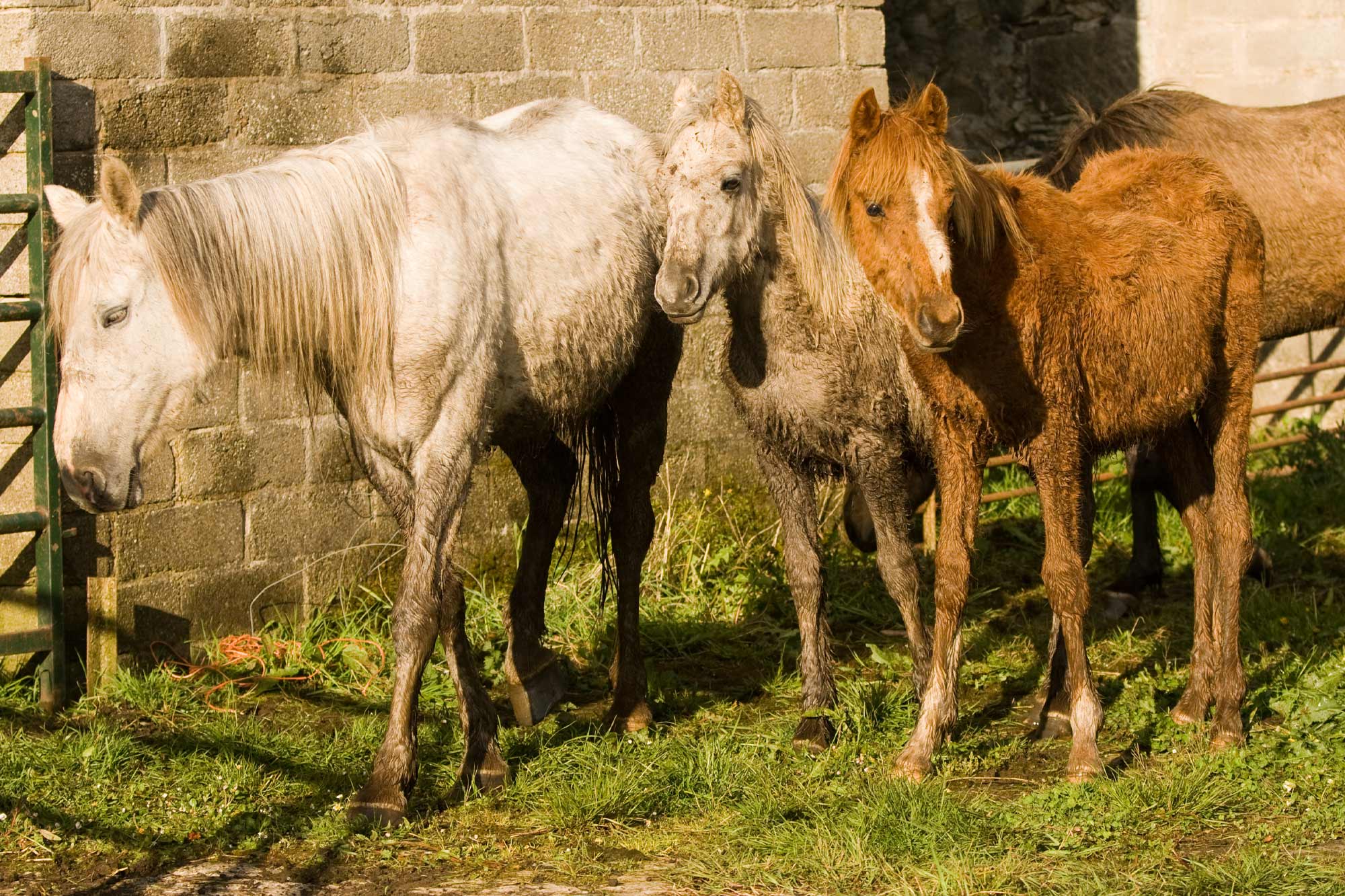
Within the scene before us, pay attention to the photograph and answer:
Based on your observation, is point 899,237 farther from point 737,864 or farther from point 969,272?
point 737,864

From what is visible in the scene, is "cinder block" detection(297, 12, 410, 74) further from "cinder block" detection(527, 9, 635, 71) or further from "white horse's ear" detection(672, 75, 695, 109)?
"white horse's ear" detection(672, 75, 695, 109)

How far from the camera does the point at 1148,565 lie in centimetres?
671

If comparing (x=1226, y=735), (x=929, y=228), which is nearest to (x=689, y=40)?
(x=929, y=228)

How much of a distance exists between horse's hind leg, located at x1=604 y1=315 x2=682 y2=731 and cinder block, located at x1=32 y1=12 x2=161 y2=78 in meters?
2.14

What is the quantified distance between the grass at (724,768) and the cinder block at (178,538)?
41 cm

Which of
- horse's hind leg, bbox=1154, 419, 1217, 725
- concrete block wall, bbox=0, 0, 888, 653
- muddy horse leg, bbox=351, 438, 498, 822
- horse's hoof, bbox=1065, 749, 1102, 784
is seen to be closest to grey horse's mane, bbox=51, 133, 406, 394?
muddy horse leg, bbox=351, 438, 498, 822

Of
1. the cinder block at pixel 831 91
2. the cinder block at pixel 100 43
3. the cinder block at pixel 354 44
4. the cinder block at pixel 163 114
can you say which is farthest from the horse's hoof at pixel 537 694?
the cinder block at pixel 831 91

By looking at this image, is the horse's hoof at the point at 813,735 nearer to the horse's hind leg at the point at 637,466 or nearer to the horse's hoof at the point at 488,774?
the horse's hind leg at the point at 637,466

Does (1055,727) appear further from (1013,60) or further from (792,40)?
(1013,60)

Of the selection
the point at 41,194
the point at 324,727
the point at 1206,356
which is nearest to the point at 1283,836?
the point at 1206,356

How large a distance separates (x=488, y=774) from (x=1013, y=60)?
677cm

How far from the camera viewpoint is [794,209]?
15.9ft

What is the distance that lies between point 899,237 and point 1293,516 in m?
4.40

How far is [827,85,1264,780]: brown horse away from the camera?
4.20 metres
